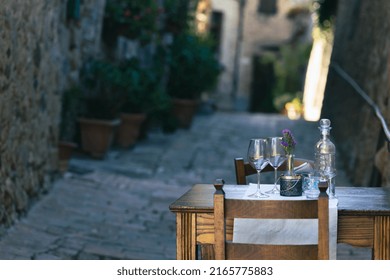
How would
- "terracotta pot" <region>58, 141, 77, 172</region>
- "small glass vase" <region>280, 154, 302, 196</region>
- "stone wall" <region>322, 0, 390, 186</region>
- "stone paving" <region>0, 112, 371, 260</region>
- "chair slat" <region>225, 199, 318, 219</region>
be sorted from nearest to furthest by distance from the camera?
"chair slat" <region>225, 199, 318, 219</region> < "small glass vase" <region>280, 154, 302, 196</region> < "stone paving" <region>0, 112, 371, 260</region> < "stone wall" <region>322, 0, 390, 186</region> < "terracotta pot" <region>58, 141, 77, 172</region>

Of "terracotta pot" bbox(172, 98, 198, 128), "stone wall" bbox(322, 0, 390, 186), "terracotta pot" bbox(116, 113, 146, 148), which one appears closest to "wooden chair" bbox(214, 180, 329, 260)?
Result: "stone wall" bbox(322, 0, 390, 186)

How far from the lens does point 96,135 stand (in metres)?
8.53

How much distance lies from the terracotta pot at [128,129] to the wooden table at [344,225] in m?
6.41

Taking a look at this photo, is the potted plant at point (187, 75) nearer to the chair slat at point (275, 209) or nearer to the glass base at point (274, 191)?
the glass base at point (274, 191)

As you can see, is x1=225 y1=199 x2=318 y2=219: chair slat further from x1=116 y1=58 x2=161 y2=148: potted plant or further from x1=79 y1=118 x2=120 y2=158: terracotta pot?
x1=116 y1=58 x2=161 y2=148: potted plant

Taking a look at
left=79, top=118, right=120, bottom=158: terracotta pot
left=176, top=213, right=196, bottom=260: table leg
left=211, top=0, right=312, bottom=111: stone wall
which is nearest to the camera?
left=176, top=213, right=196, bottom=260: table leg

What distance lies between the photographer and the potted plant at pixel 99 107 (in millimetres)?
8523

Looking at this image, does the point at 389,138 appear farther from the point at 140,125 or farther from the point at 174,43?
the point at 174,43

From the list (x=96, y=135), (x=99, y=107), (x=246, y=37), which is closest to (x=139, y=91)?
(x=99, y=107)

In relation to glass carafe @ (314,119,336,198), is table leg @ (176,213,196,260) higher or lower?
lower

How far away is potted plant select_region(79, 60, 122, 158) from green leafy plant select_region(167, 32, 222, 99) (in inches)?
122

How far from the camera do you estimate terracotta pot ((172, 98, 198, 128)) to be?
11.9 metres

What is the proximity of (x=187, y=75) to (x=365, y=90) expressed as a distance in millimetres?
4224

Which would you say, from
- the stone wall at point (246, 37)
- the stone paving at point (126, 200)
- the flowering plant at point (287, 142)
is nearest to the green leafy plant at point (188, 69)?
the stone paving at point (126, 200)
